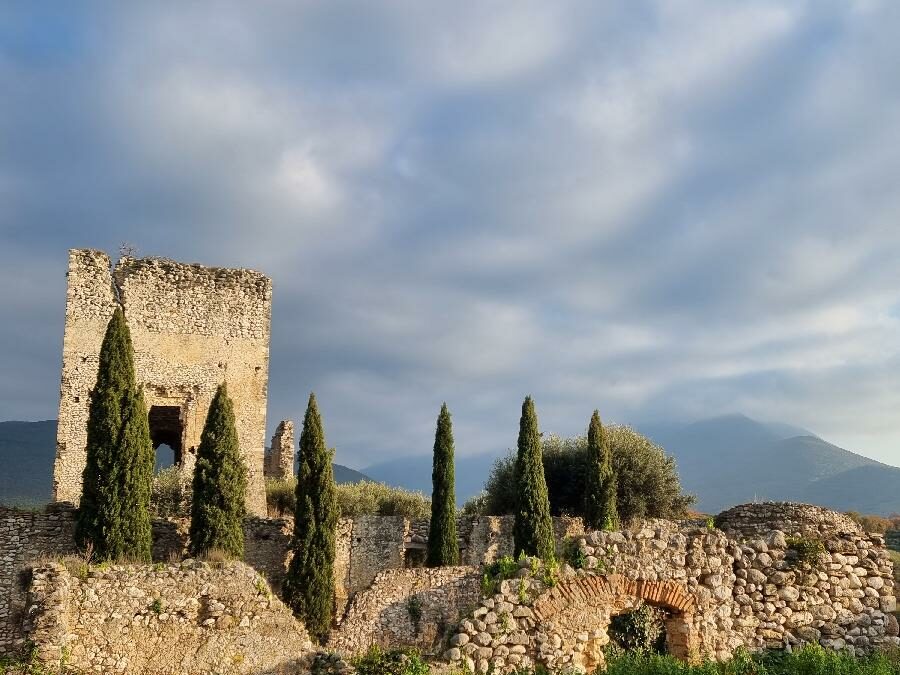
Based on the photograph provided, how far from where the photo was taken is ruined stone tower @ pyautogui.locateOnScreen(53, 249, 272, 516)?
84.5 ft

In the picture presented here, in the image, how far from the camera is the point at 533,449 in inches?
1083

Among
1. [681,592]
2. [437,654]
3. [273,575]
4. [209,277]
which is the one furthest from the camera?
[209,277]

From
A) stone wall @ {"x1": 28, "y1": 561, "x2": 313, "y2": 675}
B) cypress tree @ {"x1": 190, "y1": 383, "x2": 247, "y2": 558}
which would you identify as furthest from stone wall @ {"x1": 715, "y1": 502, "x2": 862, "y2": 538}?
cypress tree @ {"x1": 190, "y1": 383, "x2": 247, "y2": 558}

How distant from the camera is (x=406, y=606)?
2066 centimetres

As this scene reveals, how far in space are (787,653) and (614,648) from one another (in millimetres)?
2193

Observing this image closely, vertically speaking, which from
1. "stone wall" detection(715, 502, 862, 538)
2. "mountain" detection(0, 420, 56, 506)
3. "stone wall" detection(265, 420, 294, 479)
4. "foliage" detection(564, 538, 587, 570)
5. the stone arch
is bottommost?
the stone arch

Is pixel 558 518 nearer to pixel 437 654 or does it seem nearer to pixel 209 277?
pixel 209 277

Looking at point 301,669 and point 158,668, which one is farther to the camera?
point 158,668

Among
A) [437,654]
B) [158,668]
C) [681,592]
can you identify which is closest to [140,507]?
[158,668]

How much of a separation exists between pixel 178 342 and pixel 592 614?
21.1 metres

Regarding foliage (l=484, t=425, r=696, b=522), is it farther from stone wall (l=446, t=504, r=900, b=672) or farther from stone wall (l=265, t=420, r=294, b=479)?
stone wall (l=446, t=504, r=900, b=672)

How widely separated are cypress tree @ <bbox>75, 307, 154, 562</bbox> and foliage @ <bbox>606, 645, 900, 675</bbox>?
13.2m

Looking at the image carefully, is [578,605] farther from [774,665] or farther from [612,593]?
[774,665]

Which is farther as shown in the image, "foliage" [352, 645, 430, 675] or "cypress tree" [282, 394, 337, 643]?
"cypress tree" [282, 394, 337, 643]
